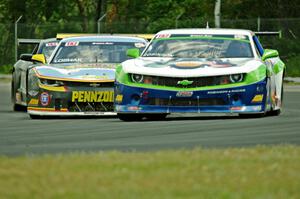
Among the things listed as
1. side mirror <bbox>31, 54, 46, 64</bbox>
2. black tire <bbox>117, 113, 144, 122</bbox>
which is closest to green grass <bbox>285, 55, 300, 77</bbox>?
side mirror <bbox>31, 54, 46, 64</bbox>

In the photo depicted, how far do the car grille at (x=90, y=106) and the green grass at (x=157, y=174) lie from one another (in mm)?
7560

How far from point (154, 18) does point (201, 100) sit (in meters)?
40.6

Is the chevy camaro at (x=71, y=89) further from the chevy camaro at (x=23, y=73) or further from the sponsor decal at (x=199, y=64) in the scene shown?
the sponsor decal at (x=199, y=64)

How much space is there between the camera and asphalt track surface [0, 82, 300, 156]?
13250 millimetres

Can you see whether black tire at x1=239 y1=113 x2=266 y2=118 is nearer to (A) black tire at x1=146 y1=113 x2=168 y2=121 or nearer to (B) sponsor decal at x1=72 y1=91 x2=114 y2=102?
(A) black tire at x1=146 y1=113 x2=168 y2=121

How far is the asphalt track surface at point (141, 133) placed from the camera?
1325cm

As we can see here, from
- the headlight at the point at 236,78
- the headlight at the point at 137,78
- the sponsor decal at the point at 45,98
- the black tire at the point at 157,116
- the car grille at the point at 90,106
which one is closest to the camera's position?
the headlight at the point at 236,78

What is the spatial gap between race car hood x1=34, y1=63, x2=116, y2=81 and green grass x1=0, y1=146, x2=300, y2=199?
7.70 m

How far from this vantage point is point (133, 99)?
17.5m

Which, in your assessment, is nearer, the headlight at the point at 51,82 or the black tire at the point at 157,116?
the black tire at the point at 157,116

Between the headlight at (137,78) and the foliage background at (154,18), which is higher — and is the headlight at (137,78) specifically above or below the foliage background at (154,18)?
above

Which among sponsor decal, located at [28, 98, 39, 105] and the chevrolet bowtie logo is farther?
sponsor decal, located at [28, 98, 39, 105]

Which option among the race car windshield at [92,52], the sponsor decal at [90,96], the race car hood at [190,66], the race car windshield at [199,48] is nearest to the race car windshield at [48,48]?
the race car windshield at [92,52]

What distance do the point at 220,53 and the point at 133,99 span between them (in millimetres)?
1712
